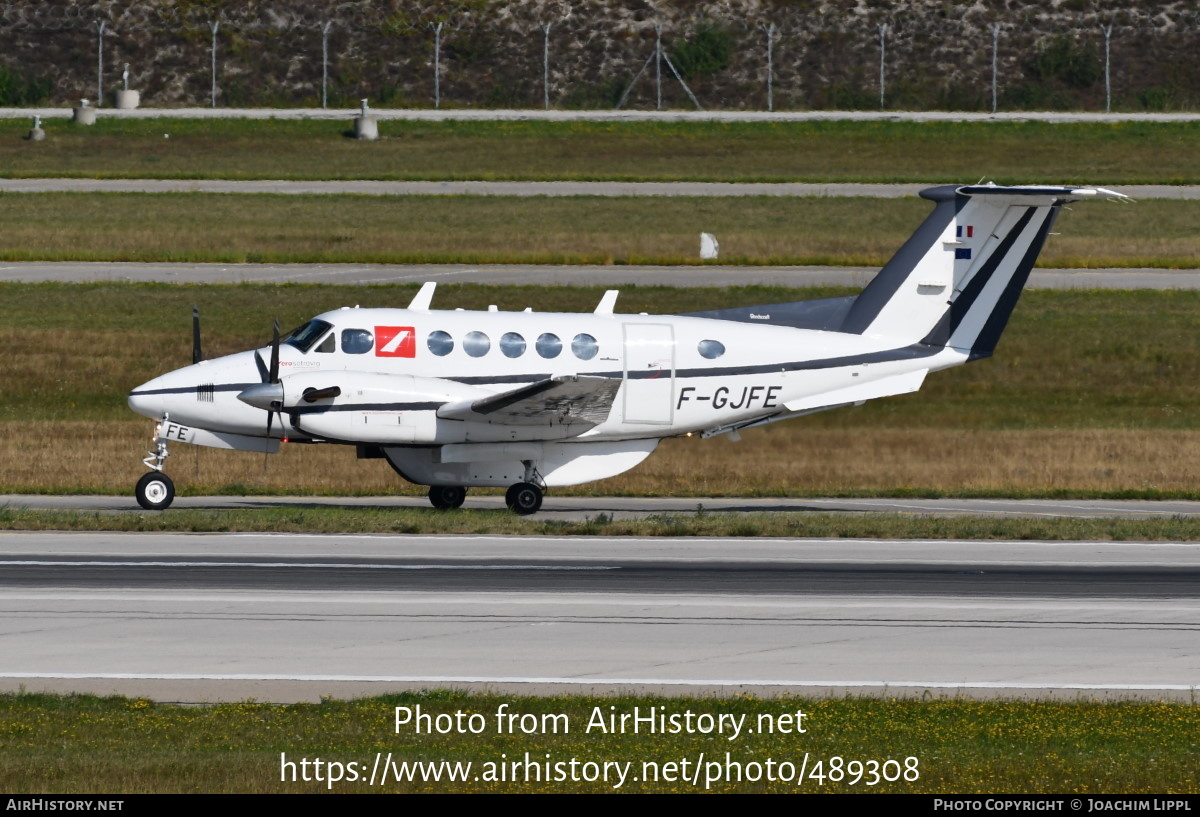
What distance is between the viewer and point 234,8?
7975 centimetres

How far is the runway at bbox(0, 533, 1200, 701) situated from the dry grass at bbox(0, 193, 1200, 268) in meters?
30.4

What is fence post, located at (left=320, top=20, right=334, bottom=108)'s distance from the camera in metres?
75.8

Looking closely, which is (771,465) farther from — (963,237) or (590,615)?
(590,615)

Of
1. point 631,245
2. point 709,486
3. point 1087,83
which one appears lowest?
point 709,486

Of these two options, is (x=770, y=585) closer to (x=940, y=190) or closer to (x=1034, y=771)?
(x=1034, y=771)

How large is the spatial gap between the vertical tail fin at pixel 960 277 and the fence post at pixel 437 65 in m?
52.8

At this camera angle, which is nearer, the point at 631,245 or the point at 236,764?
the point at 236,764

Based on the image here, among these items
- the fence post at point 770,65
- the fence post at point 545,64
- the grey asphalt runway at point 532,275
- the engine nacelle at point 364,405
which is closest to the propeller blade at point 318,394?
the engine nacelle at point 364,405

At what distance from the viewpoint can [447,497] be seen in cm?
2566

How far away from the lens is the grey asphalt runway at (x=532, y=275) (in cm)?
4575

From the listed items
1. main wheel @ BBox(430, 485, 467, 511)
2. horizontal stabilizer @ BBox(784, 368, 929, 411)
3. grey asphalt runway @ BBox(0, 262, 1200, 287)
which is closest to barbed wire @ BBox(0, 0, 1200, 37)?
grey asphalt runway @ BBox(0, 262, 1200, 287)

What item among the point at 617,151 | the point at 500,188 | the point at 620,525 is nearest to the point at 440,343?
the point at 620,525

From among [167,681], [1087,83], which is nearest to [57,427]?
[167,681]
